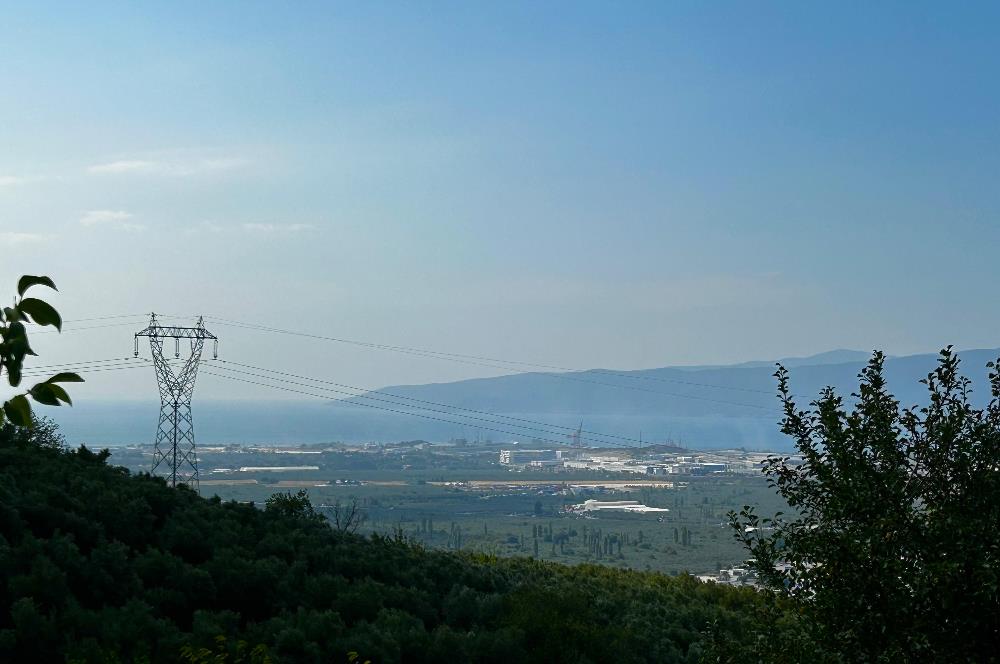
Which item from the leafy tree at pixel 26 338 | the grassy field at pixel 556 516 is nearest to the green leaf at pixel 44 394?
the leafy tree at pixel 26 338

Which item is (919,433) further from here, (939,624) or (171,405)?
(171,405)

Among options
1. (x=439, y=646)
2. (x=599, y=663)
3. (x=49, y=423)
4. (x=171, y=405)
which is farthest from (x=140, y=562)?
(x=171, y=405)

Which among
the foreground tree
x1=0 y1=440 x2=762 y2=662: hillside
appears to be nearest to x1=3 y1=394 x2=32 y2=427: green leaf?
x1=0 y1=440 x2=762 y2=662: hillside

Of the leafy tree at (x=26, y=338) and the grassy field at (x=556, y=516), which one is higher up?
the leafy tree at (x=26, y=338)

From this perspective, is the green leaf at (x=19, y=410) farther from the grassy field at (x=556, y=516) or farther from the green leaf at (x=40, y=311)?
the grassy field at (x=556, y=516)

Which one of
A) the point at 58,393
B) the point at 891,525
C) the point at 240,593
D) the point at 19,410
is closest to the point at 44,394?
the point at 58,393

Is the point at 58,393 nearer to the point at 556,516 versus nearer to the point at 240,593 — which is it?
the point at 240,593

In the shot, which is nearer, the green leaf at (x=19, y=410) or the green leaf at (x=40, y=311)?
the green leaf at (x=40, y=311)
